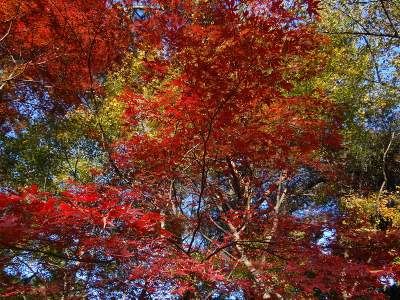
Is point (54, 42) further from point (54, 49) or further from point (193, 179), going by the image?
point (193, 179)

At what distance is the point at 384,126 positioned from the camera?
9.97 m

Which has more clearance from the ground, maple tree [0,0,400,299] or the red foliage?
the red foliage

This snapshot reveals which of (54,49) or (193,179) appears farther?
(54,49)

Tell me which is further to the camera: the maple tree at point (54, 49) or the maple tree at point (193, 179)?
the maple tree at point (54, 49)

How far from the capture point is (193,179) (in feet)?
24.0

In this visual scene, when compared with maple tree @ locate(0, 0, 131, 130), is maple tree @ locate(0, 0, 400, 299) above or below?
below

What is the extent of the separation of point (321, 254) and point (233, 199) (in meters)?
3.11

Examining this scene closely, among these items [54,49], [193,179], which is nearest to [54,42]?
[54,49]

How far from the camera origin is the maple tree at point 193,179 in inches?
172

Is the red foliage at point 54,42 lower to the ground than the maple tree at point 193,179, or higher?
higher

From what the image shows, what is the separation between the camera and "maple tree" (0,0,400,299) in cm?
438

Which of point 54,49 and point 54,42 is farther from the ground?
point 54,42

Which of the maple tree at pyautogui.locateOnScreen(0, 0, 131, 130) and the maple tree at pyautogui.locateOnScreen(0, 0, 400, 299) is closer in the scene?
the maple tree at pyautogui.locateOnScreen(0, 0, 400, 299)

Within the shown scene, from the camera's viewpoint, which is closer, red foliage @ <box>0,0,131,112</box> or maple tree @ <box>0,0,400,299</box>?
maple tree @ <box>0,0,400,299</box>
